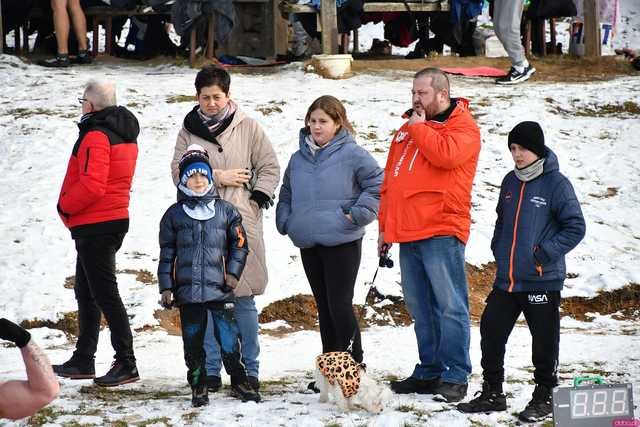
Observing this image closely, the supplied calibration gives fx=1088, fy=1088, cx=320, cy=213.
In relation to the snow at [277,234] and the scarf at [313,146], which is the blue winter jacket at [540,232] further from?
the scarf at [313,146]

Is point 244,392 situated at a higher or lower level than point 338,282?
lower

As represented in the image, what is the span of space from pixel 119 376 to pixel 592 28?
1044 cm

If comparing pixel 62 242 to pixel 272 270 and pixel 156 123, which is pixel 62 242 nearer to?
pixel 272 270

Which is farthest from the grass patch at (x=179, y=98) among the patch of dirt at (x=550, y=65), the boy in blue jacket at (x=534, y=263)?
the boy in blue jacket at (x=534, y=263)

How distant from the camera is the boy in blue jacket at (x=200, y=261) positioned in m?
5.66

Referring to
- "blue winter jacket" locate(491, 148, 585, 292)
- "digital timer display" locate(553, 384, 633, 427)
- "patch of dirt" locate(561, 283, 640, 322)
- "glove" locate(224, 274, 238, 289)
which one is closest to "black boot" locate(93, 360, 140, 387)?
"glove" locate(224, 274, 238, 289)

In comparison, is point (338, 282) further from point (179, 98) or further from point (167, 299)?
point (179, 98)

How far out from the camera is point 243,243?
227 inches

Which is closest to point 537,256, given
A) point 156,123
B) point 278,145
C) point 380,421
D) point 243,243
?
point 380,421

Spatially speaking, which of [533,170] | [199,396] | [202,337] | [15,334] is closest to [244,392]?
[199,396]

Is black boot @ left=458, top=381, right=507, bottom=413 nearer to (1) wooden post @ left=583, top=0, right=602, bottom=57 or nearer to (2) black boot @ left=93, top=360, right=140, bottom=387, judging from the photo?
(2) black boot @ left=93, top=360, right=140, bottom=387

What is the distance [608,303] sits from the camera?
8.50m

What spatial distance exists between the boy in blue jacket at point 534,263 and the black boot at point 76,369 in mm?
2173

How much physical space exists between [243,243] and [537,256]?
1.53 m
